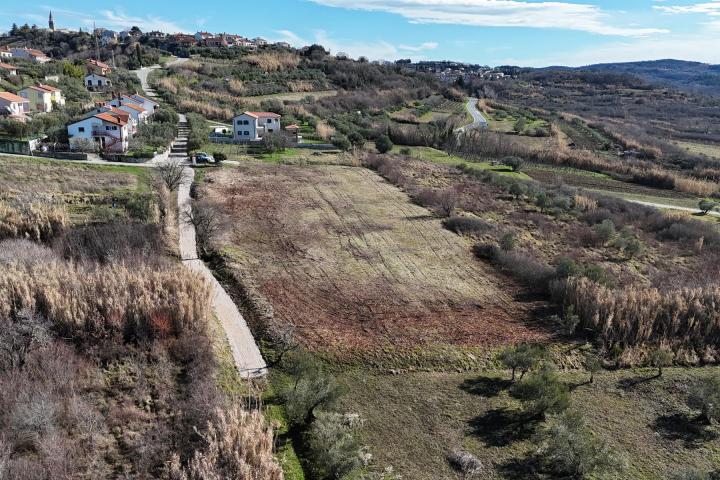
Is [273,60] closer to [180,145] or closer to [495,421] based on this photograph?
[180,145]

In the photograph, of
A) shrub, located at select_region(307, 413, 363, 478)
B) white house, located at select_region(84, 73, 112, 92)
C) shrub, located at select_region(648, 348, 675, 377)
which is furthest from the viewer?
white house, located at select_region(84, 73, 112, 92)

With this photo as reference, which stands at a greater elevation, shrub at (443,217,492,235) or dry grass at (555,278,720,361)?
shrub at (443,217,492,235)

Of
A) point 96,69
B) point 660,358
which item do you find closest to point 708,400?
point 660,358

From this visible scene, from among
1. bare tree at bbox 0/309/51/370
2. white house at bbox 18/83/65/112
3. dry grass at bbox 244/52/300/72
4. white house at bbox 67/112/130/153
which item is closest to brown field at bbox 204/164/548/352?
bare tree at bbox 0/309/51/370

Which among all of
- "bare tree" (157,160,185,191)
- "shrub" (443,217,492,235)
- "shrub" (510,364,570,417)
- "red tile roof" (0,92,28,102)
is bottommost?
"shrub" (510,364,570,417)

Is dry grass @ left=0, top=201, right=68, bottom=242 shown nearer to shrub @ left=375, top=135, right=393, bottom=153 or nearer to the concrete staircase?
the concrete staircase

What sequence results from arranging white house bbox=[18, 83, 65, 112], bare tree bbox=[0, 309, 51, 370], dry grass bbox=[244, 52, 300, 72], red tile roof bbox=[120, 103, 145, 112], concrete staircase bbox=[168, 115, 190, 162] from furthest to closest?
dry grass bbox=[244, 52, 300, 72], red tile roof bbox=[120, 103, 145, 112], white house bbox=[18, 83, 65, 112], concrete staircase bbox=[168, 115, 190, 162], bare tree bbox=[0, 309, 51, 370]

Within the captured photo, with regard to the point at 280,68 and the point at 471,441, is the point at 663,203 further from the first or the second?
the point at 280,68
